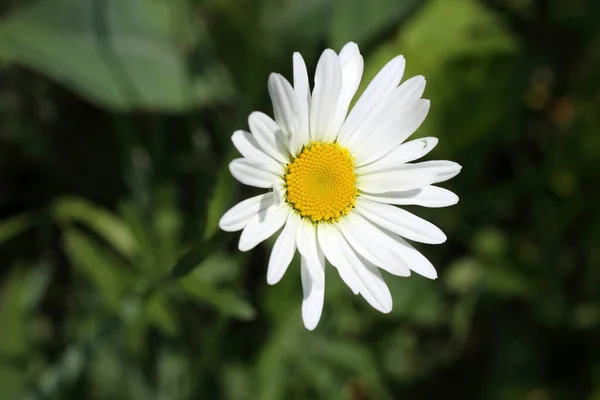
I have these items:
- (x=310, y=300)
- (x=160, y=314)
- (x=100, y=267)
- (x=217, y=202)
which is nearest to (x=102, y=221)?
(x=100, y=267)

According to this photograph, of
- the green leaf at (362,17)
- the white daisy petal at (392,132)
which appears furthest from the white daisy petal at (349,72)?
the green leaf at (362,17)

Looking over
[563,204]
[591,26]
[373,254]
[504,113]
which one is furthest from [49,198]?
[591,26]

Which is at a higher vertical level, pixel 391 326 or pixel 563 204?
pixel 563 204

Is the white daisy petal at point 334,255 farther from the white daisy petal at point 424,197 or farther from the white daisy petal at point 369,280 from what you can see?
the white daisy petal at point 424,197

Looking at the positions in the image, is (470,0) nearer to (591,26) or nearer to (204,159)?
(591,26)

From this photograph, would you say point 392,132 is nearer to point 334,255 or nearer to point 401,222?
point 401,222

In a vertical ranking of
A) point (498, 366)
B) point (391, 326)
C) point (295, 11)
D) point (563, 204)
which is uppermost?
point (295, 11)
